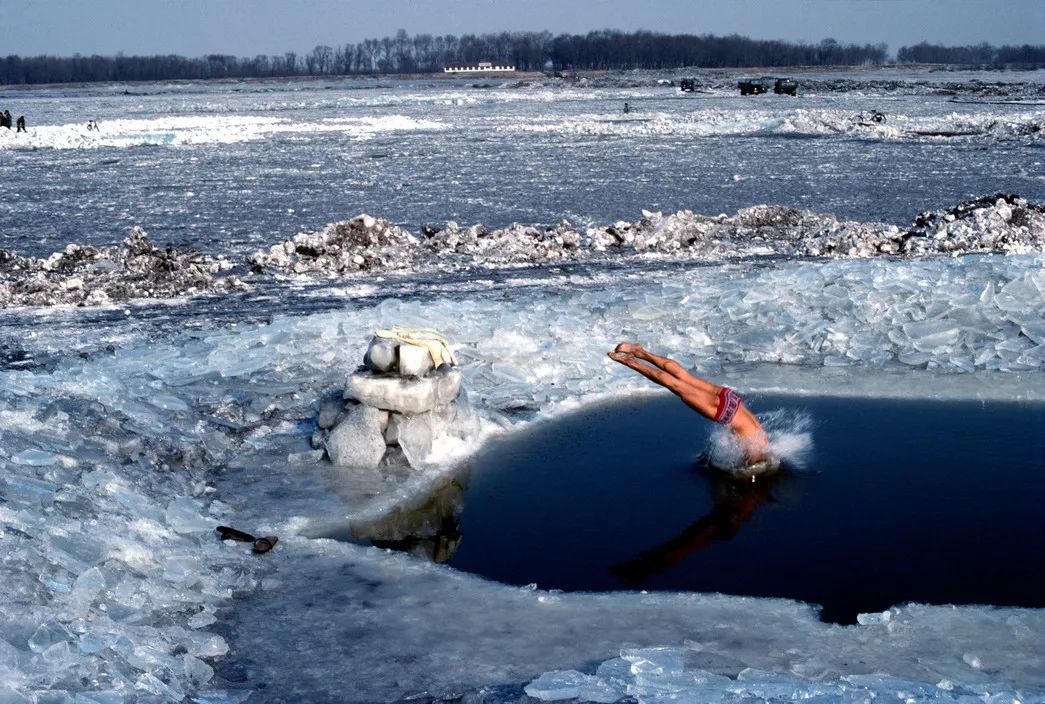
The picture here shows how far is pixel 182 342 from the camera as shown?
10750mm

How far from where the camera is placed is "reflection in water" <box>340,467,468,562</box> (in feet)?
21.4

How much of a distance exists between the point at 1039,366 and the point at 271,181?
65.7ft

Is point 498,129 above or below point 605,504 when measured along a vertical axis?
above

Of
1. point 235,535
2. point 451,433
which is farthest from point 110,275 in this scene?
point 235,535

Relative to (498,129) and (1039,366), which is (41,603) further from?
(498,129)

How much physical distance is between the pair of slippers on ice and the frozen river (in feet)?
0.20

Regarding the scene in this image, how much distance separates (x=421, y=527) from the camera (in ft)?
22.3

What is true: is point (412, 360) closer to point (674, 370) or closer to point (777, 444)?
point (674, 370)

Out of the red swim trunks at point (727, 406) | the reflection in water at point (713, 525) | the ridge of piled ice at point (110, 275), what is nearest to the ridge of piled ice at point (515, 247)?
the ridge of piled ice at point (110, 275)

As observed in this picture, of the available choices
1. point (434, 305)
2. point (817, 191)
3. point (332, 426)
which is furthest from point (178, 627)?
point (817, 191)

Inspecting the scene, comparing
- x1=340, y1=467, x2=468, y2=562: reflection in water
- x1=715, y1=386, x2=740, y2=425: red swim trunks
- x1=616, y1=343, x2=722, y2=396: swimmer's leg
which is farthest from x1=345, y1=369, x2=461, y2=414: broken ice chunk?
x1=715, y1=386, x2=740, y2=425: red swim trunks

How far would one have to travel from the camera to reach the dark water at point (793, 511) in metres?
5.99

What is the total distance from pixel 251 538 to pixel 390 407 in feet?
5.14

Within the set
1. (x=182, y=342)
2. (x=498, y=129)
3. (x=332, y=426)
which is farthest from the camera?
(x=498, y=129)
